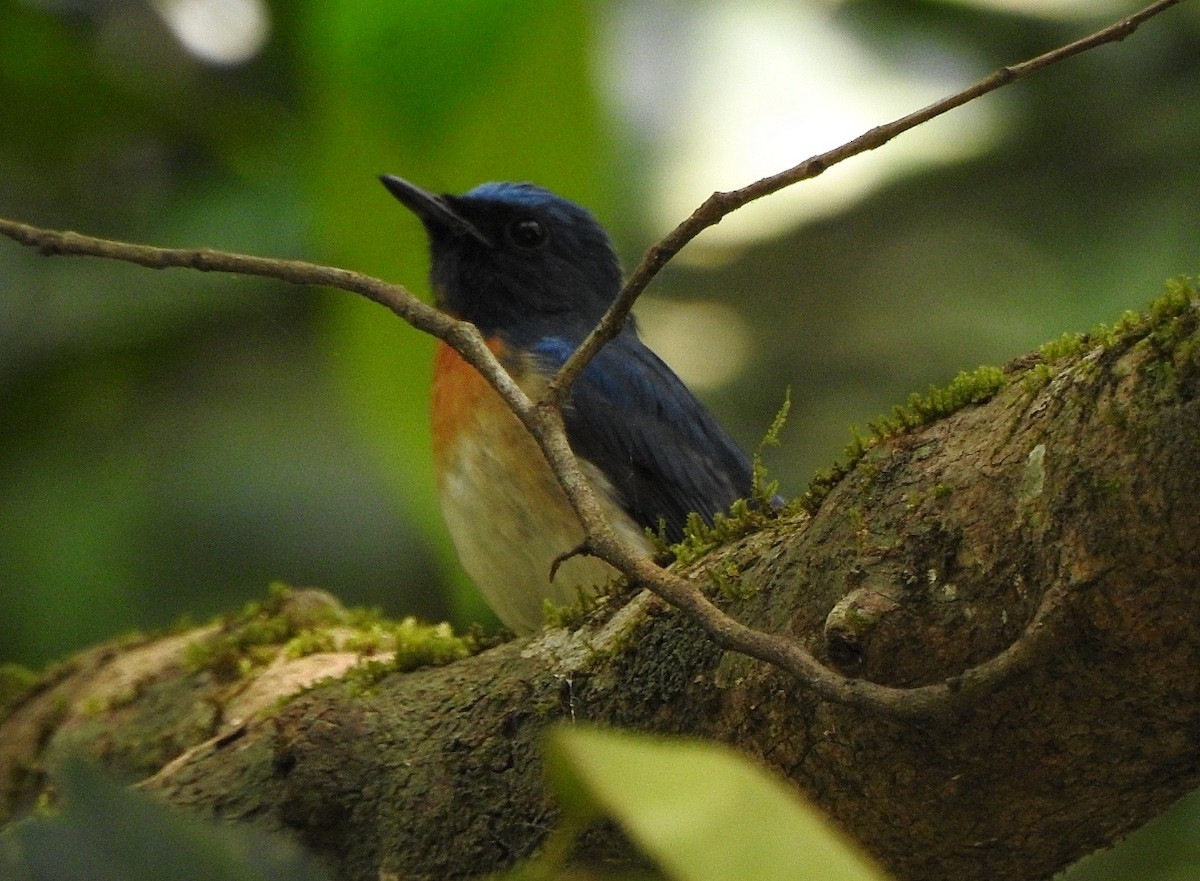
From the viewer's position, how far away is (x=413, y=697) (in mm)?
2828

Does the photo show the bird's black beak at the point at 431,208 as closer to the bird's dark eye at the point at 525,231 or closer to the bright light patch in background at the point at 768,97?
the bird's dark eye at the point at 525,231

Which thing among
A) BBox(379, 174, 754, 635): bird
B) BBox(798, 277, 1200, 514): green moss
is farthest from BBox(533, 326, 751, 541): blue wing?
BBox(798, 277, 1200, 514): green moss

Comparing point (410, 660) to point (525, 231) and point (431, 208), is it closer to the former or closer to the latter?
point (431, 208)

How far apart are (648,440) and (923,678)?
2.36m

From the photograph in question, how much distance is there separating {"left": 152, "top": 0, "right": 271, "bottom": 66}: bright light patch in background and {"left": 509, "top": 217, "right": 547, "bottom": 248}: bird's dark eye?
1346mm

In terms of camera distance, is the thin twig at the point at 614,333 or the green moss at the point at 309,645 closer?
the thin twig at the point at 614,333

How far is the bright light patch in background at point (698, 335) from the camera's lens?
6441mm

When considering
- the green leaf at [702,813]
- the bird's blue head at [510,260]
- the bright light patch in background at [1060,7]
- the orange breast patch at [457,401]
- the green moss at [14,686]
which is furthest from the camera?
the bright light patch in background at [1060,7]

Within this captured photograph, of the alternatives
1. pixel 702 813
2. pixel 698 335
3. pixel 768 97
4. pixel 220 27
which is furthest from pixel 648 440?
pixel 702 813

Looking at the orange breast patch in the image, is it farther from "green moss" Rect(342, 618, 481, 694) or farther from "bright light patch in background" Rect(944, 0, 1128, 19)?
"bright light patch in background" Rect(944, 0, 1128, 19)

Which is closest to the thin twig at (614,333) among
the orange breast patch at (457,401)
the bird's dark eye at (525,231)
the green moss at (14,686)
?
the orange breast patch at (457,401)

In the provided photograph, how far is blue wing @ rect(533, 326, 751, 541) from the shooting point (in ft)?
13.8

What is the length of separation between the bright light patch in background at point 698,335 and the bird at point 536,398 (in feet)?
4.43

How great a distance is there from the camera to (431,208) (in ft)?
15.1
